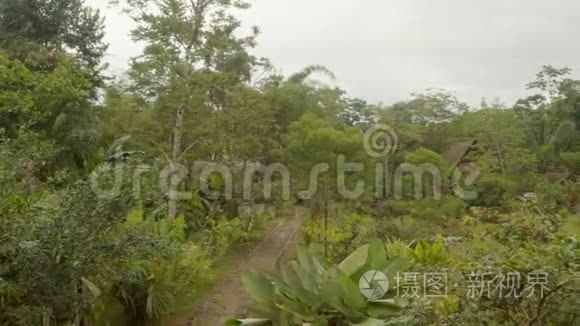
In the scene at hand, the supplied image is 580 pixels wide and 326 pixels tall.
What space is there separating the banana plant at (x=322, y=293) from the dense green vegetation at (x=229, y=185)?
0.02 meters

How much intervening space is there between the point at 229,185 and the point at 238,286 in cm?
332

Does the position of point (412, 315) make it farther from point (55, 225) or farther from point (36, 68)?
point (36, 68)

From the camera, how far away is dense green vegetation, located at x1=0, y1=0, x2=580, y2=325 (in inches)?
148

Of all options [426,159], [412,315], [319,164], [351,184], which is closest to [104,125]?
[319,164]

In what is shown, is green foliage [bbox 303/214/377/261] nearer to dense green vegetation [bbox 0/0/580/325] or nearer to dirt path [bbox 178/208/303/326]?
dense green vegetation [bbox 0/0/580/325]

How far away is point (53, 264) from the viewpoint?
3740mm

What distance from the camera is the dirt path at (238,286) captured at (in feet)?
21.8

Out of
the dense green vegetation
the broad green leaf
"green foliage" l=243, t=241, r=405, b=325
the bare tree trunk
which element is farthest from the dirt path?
the bare tree trunk

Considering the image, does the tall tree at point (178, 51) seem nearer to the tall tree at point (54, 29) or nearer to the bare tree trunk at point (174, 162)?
the bare tree trunk at point (174, 162)

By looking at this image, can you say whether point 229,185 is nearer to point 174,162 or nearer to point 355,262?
point 174,162

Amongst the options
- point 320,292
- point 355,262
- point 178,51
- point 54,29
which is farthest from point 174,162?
point 54,29

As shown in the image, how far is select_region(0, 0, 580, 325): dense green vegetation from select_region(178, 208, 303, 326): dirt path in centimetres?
28

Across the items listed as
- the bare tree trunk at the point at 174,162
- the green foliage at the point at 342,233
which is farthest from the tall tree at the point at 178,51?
the green foliage at the point at 342,233

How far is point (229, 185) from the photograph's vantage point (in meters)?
11.0
